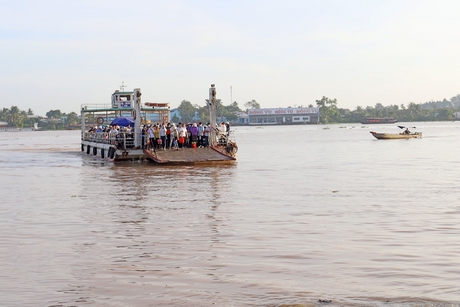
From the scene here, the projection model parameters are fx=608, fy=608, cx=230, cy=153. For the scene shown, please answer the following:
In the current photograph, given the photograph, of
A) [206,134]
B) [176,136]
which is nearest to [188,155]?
[176,136]

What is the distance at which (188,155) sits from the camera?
2709 cm

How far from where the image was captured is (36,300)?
7062 mm

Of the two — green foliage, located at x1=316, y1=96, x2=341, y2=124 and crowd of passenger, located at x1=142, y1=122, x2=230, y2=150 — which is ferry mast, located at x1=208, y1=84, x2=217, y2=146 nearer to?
crowd of passenger, located at x1=142, y1=122, x2=230, y2=150

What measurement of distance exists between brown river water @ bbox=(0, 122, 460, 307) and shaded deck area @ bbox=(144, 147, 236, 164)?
6.99m

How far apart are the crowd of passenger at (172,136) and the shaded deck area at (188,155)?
0.51m

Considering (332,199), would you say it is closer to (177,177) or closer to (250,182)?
(250,182)

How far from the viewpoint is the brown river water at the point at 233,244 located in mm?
7215

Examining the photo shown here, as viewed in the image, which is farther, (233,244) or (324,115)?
(324,115)

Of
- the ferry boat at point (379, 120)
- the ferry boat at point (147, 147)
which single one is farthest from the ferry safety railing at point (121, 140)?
the ferry boat at point (379, 120)

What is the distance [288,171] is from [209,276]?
17165 mm

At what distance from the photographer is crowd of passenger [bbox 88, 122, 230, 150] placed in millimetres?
27734

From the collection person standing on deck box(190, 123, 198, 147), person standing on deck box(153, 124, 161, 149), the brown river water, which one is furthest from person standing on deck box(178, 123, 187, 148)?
the brown river water

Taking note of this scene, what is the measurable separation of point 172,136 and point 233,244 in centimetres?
1815

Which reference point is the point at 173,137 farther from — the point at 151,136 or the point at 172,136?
the point at 151,136
